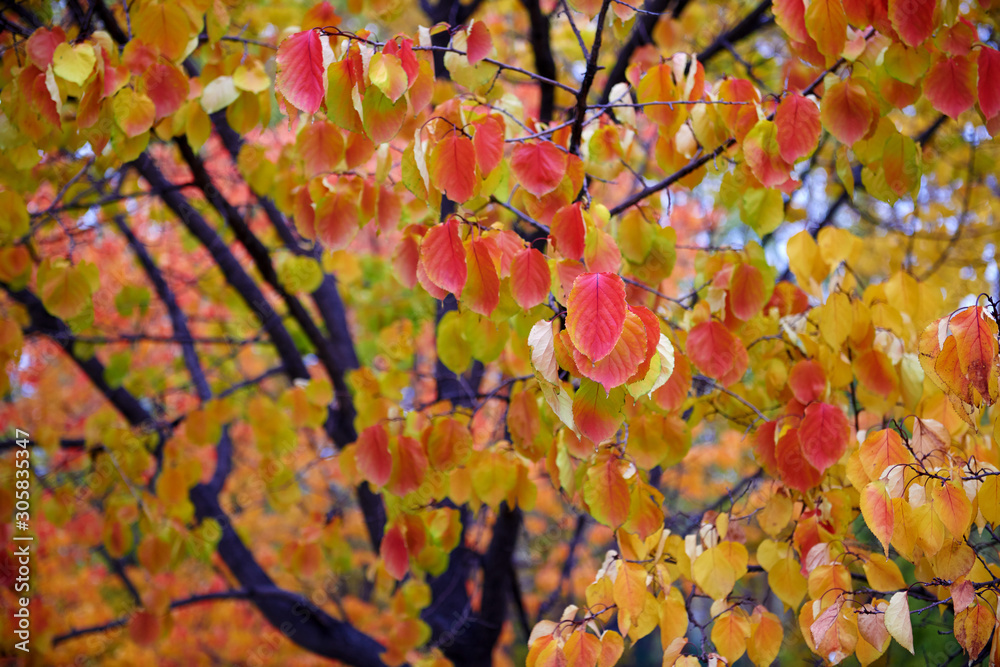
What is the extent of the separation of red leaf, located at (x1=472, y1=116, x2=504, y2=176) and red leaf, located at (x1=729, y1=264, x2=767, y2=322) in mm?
730

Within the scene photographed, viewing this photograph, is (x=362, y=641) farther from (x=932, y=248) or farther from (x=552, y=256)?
(x=932, y=248)

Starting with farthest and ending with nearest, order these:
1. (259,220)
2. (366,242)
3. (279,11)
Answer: (366,242)
(259,220)
(279,11)

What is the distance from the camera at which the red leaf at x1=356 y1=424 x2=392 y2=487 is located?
1773mm

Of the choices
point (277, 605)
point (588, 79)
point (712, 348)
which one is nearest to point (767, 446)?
point (712, 348)

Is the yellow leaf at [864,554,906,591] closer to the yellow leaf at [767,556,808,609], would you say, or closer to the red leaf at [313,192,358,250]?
the yellow leaf at [767,556,808,609]

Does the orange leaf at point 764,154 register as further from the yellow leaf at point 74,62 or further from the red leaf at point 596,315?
the yellow leaf at point 74,62

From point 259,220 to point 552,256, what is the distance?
4.58 m

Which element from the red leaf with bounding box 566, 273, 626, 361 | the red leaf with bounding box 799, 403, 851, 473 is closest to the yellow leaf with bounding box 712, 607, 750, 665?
the red leaf with bounding box 799, 403, 851, 473

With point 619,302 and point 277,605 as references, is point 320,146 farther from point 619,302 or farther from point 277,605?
point 277,605

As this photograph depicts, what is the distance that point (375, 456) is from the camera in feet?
5.88

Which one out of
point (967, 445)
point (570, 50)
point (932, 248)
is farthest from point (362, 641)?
point (932, 248)

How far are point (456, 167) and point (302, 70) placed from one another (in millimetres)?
371

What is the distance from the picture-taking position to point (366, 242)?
22.2 feet

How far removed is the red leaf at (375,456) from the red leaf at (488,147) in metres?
0.82
